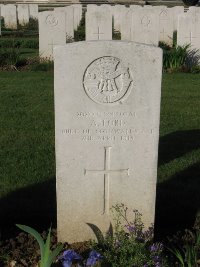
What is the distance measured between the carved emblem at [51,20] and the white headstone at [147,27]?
6.79 ft

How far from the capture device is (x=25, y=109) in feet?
26.6

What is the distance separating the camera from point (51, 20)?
42.2 ft

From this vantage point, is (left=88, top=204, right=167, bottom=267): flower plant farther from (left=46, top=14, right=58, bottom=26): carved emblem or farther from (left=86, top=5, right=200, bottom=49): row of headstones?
(left=46, top=14, right=58, bottom=26): carved emblem

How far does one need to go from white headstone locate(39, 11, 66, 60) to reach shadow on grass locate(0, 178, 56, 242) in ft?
26.7

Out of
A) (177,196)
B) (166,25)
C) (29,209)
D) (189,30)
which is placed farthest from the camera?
(166,25)

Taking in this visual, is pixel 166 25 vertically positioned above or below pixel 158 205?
above

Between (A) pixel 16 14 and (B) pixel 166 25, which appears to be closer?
(B) pixel 166 25

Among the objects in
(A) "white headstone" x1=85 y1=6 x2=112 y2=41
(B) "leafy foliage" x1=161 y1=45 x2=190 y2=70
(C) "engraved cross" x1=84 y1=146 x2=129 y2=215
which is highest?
(A) "white headstone" x1=85 y1=6 x2=112 y2=41

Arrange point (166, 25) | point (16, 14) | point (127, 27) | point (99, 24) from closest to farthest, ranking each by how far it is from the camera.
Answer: point (99, 24), point (127, 27), point (166, 25), point (16, 14)

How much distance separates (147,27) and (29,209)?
30.4ft

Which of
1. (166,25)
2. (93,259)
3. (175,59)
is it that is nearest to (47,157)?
(93,259)

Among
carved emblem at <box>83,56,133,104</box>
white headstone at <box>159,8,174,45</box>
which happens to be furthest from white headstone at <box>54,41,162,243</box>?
white headstone at <box>159,8,174,45</box>

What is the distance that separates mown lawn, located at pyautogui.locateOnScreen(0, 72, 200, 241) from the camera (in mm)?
4680

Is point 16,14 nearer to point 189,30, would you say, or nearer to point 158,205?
point 189,30
